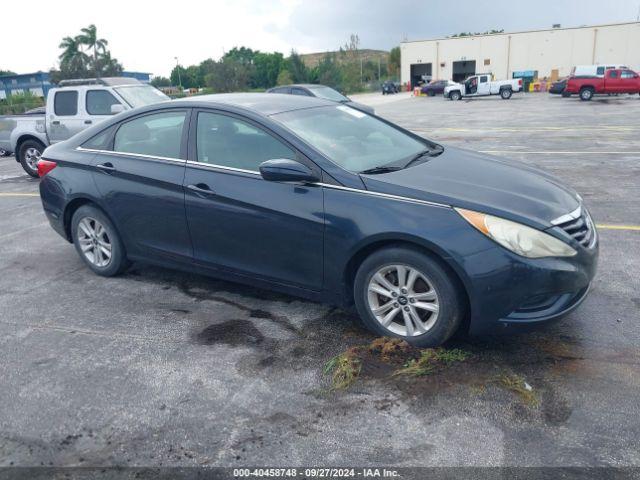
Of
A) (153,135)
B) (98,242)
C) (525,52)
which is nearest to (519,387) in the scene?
(153,135)

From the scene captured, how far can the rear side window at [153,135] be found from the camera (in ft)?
15.0

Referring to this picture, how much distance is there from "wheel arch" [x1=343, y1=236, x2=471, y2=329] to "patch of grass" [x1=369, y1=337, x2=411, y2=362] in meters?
→ 0.39

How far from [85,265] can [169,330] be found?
6.85 feet

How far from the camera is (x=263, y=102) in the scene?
4539mm

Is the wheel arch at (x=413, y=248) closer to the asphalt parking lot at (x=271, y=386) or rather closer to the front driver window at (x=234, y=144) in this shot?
the asphalt parking lot at (x=271, y=386)

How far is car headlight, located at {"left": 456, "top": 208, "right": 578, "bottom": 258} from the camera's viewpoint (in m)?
3.26

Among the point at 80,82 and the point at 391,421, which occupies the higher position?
the point at 80,82

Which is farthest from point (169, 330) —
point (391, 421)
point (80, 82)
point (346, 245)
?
point (80, 82)

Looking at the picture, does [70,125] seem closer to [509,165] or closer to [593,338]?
[509,165]

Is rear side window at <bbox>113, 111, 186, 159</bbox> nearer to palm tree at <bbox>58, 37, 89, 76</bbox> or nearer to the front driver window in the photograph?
the front driver window

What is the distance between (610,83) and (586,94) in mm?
1499

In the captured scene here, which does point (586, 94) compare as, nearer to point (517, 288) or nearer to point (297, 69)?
point (517, 288)

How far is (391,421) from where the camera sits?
9.72 feet

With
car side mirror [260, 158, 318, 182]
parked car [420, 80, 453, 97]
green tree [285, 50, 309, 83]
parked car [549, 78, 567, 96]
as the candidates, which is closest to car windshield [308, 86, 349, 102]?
car side mirror [260, 158, 318, 182]
